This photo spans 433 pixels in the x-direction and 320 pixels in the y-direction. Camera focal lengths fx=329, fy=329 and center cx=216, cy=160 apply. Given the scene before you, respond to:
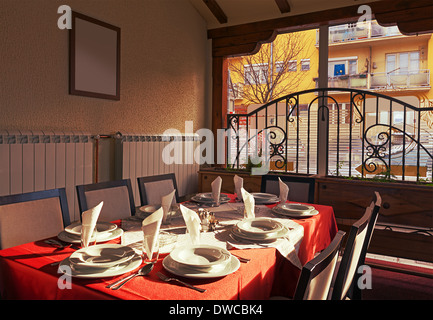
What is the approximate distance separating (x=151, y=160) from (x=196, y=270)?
100 inches

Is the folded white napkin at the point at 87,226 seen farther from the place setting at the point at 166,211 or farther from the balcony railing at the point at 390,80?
the balcony railing at the point at 390,80

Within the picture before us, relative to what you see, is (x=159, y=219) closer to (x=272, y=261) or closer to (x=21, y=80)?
(x=272, y=261)

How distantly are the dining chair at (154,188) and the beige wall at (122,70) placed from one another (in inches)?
37.5

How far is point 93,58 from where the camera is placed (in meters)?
2.96

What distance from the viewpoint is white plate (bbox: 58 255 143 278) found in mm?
986

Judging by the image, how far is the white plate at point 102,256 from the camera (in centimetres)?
104

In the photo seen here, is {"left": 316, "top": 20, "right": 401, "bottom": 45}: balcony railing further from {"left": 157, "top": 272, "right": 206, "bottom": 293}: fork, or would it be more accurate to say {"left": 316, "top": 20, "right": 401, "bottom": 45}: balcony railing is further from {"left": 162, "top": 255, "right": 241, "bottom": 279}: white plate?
{"left": 157, "top": 272, "right": 206, "bottom": 293}: fork

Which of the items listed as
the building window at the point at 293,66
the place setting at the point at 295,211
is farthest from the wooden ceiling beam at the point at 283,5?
the building window at the point at 293,66

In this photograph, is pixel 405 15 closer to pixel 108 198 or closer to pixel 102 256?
pixel 108 198

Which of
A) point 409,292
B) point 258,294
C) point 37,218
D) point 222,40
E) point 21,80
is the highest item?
point 222,40

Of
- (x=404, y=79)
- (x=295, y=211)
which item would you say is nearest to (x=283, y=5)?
(x=295, y=211)

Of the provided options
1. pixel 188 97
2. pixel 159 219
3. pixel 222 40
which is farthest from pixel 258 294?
pixel 222 40

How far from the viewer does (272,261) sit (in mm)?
1287
